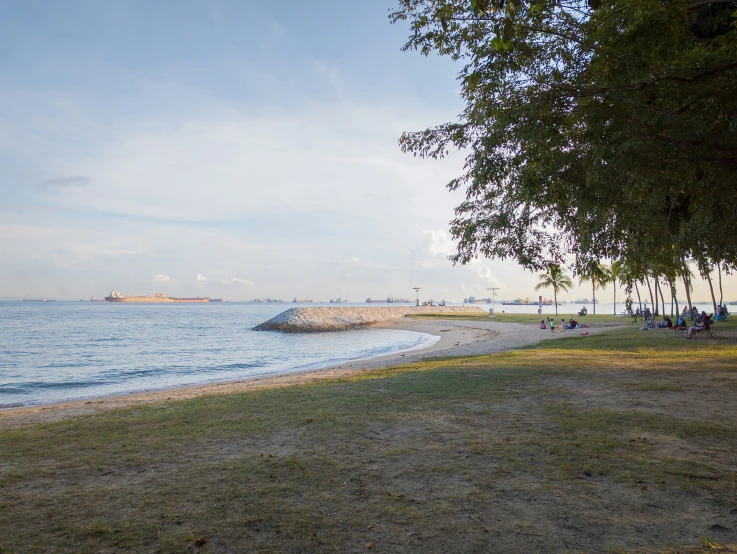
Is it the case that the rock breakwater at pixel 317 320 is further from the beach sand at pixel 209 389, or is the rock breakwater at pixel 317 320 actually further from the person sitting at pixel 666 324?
the person sitting at pixel 666 324

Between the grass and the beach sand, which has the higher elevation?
the grass

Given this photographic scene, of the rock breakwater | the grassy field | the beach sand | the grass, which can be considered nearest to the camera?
the grassy field

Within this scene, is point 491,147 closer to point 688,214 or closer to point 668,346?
point 688,214

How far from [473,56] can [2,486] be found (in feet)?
24.7

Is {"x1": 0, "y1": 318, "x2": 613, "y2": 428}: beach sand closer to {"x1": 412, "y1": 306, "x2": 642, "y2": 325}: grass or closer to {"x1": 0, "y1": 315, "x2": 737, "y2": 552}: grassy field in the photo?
{"x1": 0, "y1": 315, "x2": 737, "y2": 552}: grassy field

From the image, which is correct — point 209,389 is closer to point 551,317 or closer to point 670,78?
point 670,78

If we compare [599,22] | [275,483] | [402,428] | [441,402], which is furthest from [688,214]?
[275,483]

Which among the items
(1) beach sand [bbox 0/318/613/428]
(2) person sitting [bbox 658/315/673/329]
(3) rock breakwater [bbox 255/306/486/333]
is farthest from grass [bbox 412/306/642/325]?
(1) beach sand [bbox 0/318/613/428]

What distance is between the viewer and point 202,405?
830cm

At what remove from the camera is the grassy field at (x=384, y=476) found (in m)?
3.30

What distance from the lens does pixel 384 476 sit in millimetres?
4434

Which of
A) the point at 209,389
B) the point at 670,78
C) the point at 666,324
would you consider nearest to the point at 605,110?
the point at 670,78

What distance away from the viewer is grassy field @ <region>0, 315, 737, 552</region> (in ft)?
10.8

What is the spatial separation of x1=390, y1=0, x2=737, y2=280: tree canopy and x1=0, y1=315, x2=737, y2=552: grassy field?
3336 millimetres
